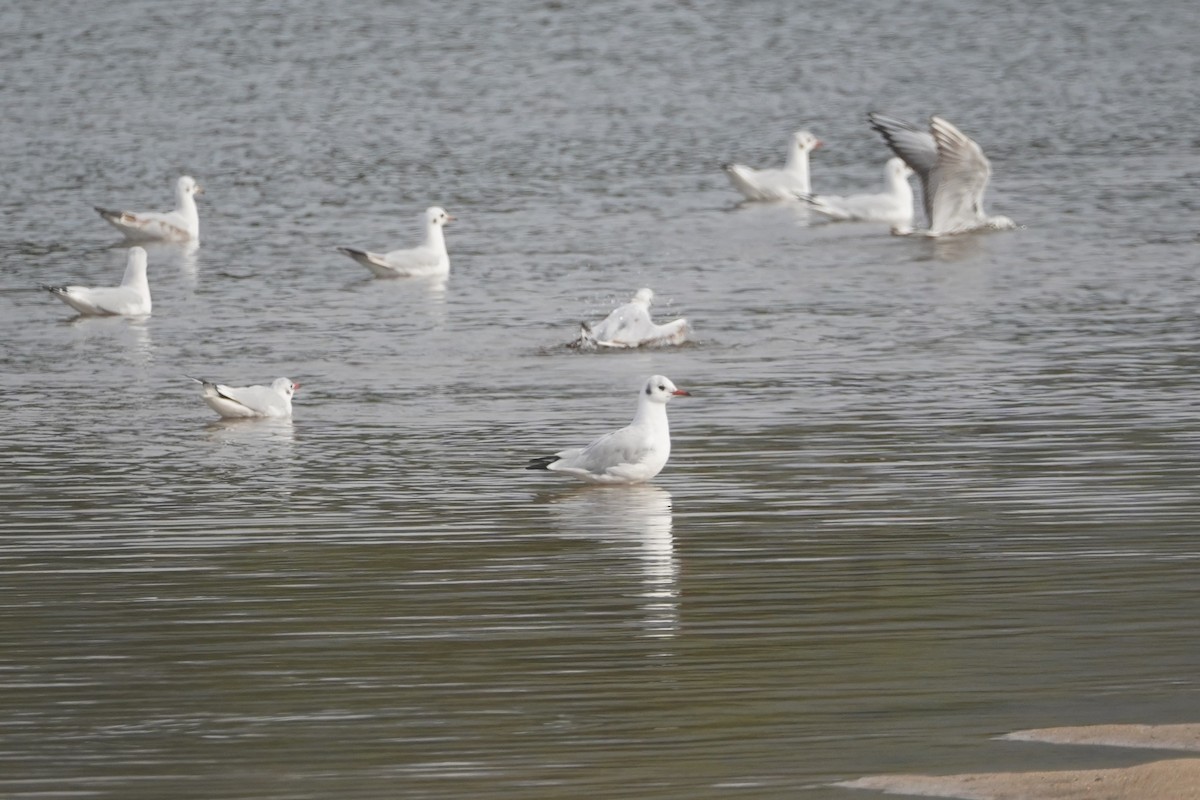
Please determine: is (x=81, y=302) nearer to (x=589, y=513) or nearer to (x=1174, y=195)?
(x=589, y=513)

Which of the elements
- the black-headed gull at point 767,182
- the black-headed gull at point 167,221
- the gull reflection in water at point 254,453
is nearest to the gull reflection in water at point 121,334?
the gull reflection in water at point 254,453

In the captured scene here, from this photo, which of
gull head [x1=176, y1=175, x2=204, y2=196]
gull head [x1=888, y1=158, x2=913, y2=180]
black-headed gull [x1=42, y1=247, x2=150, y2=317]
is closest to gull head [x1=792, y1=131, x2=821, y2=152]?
gull head [x1=888, y1=158, x2=913, y2=180]

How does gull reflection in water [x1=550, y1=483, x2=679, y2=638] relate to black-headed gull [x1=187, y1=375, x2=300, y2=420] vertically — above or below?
below

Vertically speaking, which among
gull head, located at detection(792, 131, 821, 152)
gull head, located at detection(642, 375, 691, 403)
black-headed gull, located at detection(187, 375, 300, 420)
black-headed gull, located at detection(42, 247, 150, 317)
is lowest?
black-headed gull, located at detection(187, 375, 300, 420)

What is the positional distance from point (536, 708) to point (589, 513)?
3873 millimetres

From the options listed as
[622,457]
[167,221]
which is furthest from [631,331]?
[167,221]

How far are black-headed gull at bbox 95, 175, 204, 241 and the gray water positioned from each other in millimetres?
392

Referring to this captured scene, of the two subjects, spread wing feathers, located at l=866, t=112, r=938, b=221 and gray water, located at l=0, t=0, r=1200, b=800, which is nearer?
gray water, located at l=0, t=0, r=1200, b=800

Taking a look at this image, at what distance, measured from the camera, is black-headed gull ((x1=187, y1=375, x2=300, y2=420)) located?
1511 centimetres

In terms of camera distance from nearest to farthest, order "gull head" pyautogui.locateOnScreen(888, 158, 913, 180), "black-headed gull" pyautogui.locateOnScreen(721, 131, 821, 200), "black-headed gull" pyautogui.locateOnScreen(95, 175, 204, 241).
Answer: "black-headed gull" pyautogui.locateOnScreen(95, 175, 204, 241) < "gull head" pyautogui.locateOnScreen(888, 158, 913, 180) < "black-headed gull" pyautogui.locateOnScreen(721, 131, 821, 200)

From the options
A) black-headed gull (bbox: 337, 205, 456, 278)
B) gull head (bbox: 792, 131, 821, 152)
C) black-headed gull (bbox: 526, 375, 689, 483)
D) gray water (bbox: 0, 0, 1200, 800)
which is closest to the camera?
gray water (bbox: 0, 0, 1200, 800)

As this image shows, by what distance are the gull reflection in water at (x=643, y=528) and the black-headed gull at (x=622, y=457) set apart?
0.09 meters

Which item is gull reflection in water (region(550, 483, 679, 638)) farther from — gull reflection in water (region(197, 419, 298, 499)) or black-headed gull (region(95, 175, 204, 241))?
black-headed gull (region(95, 175, 204, 241))

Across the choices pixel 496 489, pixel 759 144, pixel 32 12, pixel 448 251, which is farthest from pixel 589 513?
pixel 32 12
